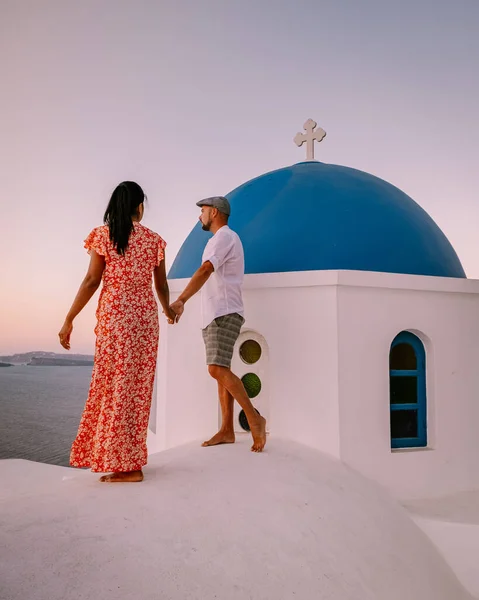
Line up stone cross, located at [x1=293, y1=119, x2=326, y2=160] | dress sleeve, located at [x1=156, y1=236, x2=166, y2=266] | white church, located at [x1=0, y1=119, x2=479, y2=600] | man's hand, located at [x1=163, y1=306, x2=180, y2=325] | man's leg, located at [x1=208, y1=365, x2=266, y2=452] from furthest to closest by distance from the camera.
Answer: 1. stone cross, located at [x1=293, y1=119, x2=326, y2=160]
2. man's leg, located at [x1=208, y1=365, x2=266, y2=452]
3. man's hand, located at [x1=163, y1=306, x2=180, y2=325]
4. dress sleeve, located at [x1=156, y1=236, x2=166, y2=266]
5. white church, located at [x1=0, y1=119, x2=479, y2=600]

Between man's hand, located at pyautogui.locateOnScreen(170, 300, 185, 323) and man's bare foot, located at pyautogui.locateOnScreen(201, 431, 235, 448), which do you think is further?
man's bare foot, located at pyautogui.locateOnScreen(201, 431, 235, 448)

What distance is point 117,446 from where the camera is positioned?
3.35 m

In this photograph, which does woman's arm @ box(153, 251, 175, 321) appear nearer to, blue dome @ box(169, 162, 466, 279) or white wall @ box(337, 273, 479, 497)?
white wall @ box(337, 273, 479, 497)

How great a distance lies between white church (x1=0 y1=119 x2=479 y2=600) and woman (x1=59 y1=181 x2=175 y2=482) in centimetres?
22

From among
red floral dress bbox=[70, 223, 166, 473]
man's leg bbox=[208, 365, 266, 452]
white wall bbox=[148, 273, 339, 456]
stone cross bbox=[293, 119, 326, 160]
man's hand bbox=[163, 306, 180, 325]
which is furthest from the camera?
stone cross bbox=[293, 119, 326, 160]

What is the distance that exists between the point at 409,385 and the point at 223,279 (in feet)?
8.10

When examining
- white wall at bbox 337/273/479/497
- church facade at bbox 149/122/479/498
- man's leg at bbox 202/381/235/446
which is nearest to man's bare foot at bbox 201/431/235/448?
man's leg at bbox 202/381/235/446

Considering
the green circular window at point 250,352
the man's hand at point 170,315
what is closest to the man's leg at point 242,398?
the man's hand at point 170,315

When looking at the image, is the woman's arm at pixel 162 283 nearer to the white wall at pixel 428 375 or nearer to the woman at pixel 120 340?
the woman at pixel 120 340

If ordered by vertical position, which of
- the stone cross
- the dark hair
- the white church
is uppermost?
the stone cross

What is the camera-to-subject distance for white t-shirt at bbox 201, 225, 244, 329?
14.0 feet

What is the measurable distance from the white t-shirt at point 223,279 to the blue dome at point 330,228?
4.12 feet

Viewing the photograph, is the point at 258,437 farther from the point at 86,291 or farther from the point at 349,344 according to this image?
the point at 86,291

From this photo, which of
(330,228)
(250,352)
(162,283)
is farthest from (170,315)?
(330,228)
